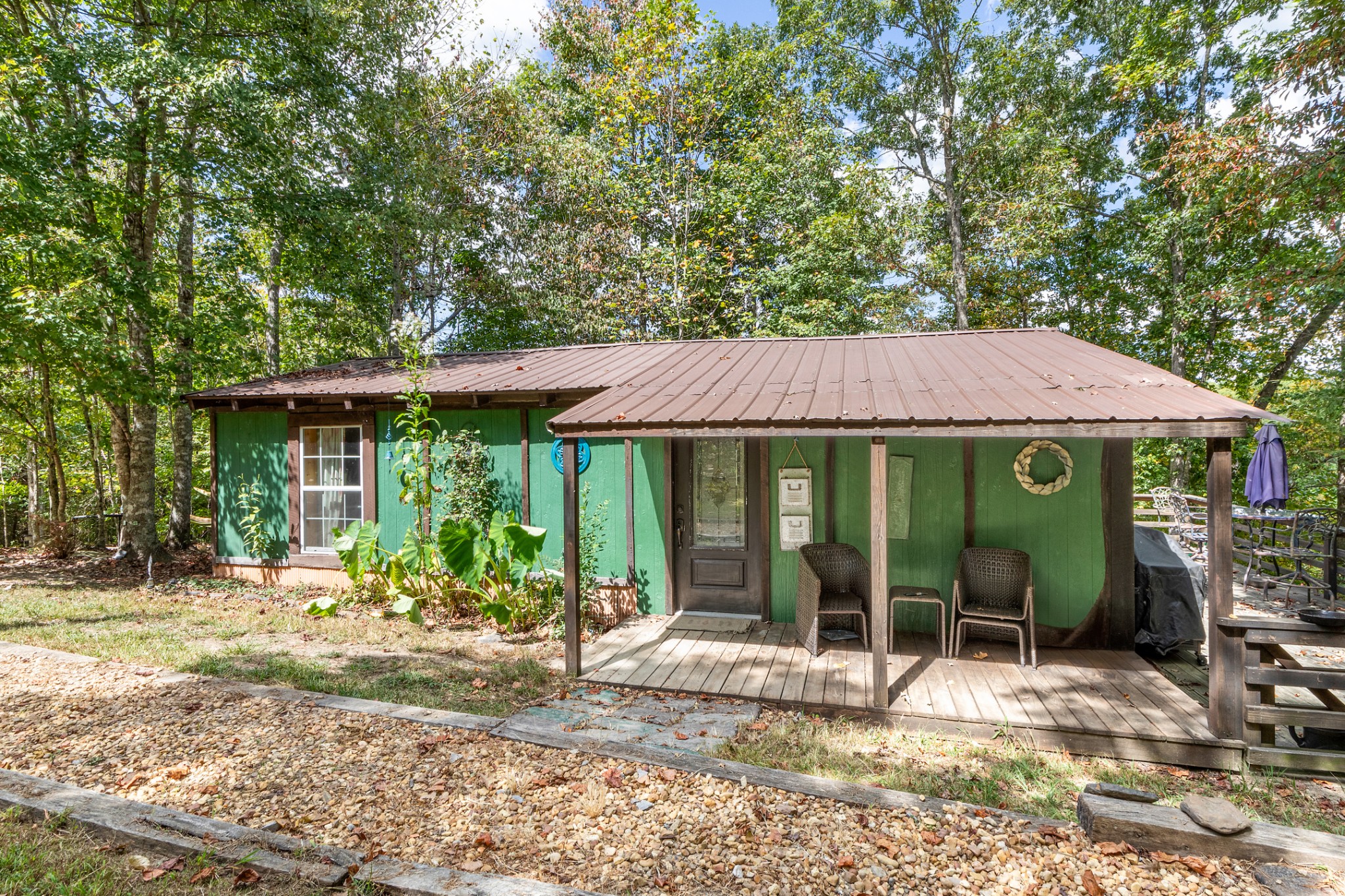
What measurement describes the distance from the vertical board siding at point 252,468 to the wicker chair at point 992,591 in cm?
794

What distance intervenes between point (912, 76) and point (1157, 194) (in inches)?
228

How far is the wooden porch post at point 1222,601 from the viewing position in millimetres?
3480

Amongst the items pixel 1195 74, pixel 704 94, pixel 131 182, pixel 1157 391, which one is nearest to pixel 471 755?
pixel 1157 391

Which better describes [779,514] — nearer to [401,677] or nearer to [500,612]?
[500,612]

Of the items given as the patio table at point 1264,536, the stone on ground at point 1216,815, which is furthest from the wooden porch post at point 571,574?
the patio table at point 1264,536

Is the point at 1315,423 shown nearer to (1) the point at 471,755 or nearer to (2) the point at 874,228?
(2) the point at 874,228

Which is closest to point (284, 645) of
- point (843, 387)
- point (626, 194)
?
point (843, 387)

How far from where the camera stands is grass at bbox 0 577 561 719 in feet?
15.1

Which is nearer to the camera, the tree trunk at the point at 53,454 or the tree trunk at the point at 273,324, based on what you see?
the tree trunk at the point at 53,454

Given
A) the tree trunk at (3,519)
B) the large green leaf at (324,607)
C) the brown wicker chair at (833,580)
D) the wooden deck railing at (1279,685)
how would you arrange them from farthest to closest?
the tree trunk at (3,519), the large green leaf at (324,607), the brown wicker chair at (833,580), the wooden deck railing at (1279,685)

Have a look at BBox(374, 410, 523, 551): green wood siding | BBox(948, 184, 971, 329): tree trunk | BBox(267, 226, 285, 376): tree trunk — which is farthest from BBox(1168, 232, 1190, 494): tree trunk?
BBox(267, 226, 285, 376): tree trunk

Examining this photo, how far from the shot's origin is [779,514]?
591cm

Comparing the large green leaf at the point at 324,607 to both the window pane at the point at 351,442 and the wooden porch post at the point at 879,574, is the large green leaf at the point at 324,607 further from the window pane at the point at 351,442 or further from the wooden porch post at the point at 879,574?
the wooden porch post at the point at 879,574

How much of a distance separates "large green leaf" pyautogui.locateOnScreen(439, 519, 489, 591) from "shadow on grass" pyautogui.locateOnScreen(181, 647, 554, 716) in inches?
34.8
